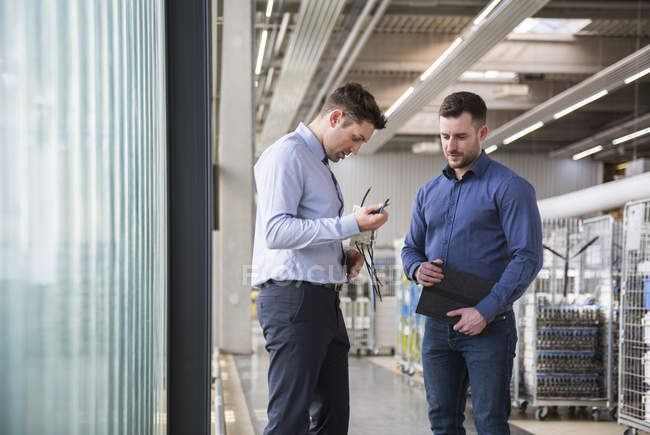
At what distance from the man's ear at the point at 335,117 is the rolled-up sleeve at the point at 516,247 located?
60 centimetres

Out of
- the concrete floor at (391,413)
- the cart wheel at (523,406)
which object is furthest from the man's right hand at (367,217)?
the cart wheel at (523,406)

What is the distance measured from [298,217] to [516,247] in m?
0.72

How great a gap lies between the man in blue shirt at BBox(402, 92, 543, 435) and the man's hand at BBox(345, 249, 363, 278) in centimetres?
24

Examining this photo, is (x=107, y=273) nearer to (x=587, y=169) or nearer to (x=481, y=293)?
(x=481, y=293)

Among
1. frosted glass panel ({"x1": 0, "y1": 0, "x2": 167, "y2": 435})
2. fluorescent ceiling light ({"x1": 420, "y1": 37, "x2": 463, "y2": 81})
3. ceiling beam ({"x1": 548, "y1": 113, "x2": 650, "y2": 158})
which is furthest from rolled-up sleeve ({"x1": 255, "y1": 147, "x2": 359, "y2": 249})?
ceiling beam ({"x1": 548, "y1": 113, "x2": 650, "y2": 158})

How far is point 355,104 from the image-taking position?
1896 millimetres

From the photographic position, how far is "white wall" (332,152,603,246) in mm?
19875

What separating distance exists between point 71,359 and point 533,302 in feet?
16.7

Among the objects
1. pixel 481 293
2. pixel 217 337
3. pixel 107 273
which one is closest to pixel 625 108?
pixel 217 337

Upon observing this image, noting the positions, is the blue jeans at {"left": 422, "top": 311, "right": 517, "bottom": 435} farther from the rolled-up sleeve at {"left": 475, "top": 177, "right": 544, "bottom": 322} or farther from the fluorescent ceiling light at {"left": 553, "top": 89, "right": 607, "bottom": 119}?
the fluorescent ceiling light at {"left": 553, "top": 89, "right": 607, "bottom": 119}

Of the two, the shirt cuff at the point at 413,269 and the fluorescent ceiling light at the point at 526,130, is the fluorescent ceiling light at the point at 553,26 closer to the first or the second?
the fluorescent ceiling light at the point at 526,130

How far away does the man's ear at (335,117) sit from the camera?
1925 mm

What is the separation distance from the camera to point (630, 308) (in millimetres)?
4723

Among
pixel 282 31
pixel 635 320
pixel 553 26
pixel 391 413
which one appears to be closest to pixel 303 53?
pixel 282 31
